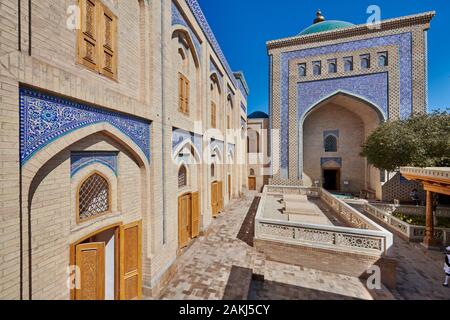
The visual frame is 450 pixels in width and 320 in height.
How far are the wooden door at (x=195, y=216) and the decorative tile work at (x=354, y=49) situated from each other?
9.60 m

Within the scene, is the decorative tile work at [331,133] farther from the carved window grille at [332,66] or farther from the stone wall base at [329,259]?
the stone wall base at [329,259]

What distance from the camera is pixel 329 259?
5137 mm

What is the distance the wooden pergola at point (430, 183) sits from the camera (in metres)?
5.07

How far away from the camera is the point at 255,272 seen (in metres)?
4.69

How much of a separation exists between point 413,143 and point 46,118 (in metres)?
13.1

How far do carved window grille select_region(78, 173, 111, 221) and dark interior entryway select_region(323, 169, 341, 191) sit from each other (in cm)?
1712

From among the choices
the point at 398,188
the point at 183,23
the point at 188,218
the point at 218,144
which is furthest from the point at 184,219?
the point at 398,188

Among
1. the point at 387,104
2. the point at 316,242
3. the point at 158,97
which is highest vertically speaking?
the point at 387,104

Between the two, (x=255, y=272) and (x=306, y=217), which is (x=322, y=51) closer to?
(x=306, y=217)

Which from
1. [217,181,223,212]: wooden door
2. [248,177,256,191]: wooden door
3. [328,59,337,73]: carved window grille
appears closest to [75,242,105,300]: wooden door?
[217,181,223,212]: wooden door

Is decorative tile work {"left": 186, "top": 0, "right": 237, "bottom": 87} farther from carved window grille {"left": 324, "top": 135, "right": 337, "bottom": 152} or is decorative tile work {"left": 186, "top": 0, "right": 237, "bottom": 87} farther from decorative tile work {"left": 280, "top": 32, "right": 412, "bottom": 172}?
carved window grille {"left": 324, "top": 135, "right": 337, "bottom": 152}

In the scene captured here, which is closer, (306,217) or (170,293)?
(170,293)

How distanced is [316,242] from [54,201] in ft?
19.0
